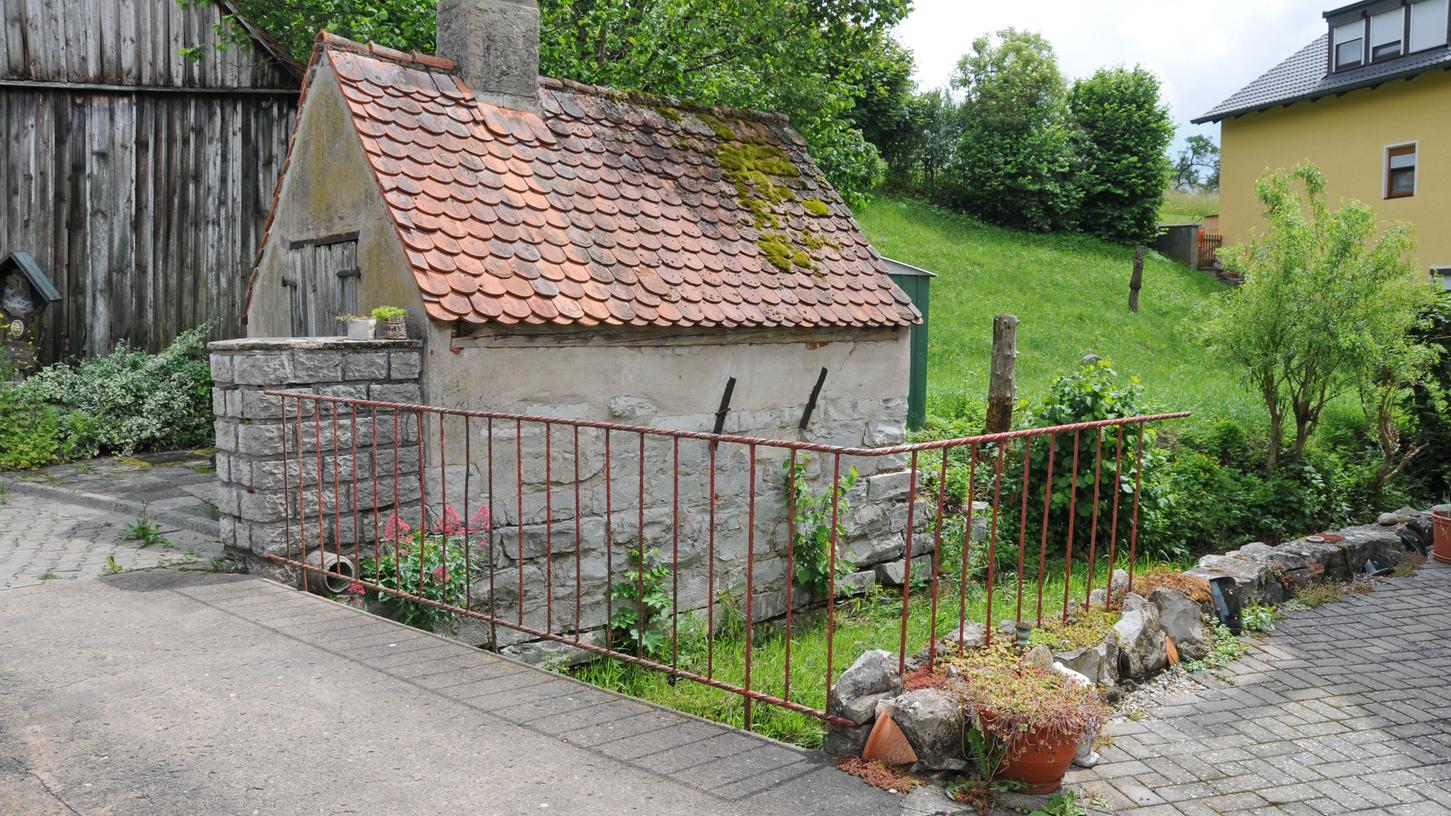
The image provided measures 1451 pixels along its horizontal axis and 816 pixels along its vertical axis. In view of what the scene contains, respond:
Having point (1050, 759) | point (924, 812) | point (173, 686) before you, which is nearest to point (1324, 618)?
point (1050, 759)

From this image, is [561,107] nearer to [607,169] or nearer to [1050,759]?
[607,169]

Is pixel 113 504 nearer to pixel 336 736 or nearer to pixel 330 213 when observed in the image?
pixel 330 213

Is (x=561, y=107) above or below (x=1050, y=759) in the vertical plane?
above

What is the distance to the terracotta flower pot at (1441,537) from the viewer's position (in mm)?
8555

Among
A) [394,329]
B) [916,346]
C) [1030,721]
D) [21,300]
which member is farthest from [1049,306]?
[1030,721]

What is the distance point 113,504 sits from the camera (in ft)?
29.1

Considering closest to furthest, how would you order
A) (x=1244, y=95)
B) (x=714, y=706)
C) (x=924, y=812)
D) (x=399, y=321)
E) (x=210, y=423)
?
(x=924, y=812), (x=714, y=706), (x=399, y=321), (x=210, y=423), (x=1244, y=95)

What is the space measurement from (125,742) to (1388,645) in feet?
21.7

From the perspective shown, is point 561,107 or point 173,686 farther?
point 561,107

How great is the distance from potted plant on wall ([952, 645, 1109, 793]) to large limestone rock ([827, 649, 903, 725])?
0.24 metres

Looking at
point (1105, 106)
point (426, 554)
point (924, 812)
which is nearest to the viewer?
point (924, 812)

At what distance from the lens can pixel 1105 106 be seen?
109 ft

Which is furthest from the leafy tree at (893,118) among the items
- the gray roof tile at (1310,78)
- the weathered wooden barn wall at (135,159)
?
the weathered wooden barn wall at (135,159)

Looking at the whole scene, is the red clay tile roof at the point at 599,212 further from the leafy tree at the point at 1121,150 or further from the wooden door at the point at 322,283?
the leafy tree at the point at 1121,150
